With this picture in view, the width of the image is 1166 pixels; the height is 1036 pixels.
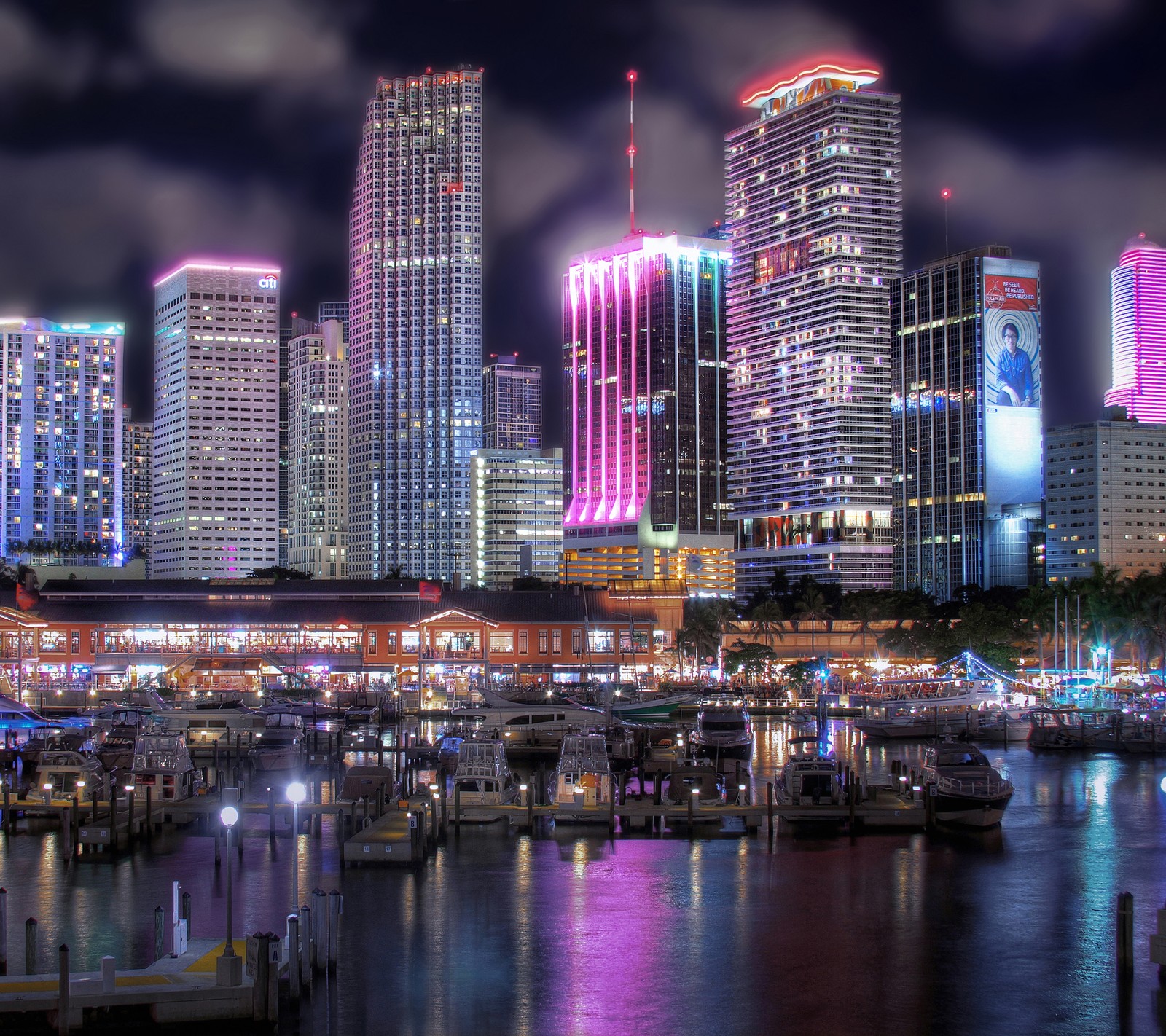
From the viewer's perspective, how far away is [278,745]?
7544 cm

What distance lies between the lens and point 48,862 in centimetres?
4656

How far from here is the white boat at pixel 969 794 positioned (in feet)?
171

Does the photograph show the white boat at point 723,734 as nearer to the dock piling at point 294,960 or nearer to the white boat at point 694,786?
the white boat at point 694,786

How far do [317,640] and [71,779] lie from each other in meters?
60.5

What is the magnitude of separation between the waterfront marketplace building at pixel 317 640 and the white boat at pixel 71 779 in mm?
51795

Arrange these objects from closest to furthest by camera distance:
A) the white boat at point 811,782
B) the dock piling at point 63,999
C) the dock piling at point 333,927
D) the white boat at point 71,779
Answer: the dock piling at point 63,999, the dock piling at point 333,927, the white boat at point 811,782, the white boat at point 71,779

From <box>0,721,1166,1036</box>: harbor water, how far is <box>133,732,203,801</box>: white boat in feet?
12.9

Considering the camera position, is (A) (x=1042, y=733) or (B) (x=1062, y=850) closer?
(B) (x=1062, y=850)

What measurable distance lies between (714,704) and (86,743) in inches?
1611

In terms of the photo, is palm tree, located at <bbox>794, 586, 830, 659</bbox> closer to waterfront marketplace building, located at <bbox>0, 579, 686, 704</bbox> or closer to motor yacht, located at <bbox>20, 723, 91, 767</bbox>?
waterfront marketplace building, located at <bbox>0, 579, 686, 704</bbox>

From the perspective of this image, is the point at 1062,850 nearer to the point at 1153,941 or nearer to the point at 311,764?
the point at 1153,941

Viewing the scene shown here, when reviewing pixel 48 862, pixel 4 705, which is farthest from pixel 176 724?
pixel 48 862

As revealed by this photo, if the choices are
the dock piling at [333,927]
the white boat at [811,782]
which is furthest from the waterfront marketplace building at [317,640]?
the dock piling at [333,927]

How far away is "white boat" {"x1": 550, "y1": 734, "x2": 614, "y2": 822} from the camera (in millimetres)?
52781
